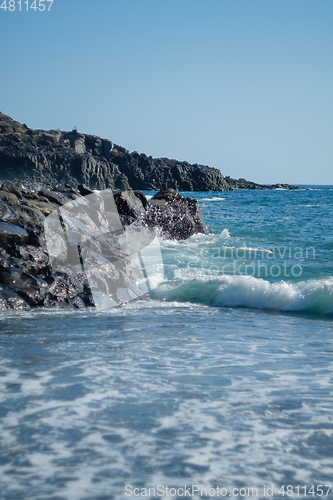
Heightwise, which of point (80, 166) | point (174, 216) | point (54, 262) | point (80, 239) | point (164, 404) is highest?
point (80, 166)

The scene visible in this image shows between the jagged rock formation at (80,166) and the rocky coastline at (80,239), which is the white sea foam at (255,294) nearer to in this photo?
the rocky coastline at (80,239)

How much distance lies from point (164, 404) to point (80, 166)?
74897 millimetres

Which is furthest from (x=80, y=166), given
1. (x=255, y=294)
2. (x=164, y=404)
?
(x=164, y=404)

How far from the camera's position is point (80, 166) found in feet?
244

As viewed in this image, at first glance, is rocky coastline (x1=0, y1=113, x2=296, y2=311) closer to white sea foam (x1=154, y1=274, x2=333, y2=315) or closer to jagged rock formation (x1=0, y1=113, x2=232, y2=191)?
white sea foam (x1=154, y1=274, x2=333, y2=315)

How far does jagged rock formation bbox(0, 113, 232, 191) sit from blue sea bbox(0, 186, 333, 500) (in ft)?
218

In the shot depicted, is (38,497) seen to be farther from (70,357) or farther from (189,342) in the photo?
(189,342)

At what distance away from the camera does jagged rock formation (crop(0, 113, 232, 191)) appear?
231ft

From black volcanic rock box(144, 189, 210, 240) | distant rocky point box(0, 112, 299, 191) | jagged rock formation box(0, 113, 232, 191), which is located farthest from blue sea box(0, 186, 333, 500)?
jagged rock formation box(0, 113, 232, 191)

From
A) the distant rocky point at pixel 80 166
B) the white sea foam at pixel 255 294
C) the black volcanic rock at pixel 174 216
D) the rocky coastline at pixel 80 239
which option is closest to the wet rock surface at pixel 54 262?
the rocky coastline at pixel 80 239

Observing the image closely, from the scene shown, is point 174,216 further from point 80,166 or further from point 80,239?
point 80,166

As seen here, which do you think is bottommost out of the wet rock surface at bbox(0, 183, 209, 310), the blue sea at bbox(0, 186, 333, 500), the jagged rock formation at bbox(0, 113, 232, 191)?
the blue sea at bbox(0, 186, 333, 500)

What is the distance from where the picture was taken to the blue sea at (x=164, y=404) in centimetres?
244

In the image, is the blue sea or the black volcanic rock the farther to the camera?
the black volcanic rock
